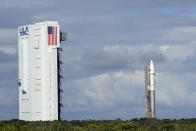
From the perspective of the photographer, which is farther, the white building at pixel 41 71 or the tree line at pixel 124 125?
the white building at pixel 41 71

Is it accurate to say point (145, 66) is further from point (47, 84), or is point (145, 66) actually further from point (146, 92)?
point (47, 84)

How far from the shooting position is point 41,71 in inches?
5138

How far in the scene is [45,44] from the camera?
130 meters

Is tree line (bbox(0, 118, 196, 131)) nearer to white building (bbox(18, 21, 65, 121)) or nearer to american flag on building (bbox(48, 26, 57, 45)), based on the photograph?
white building (bbox(18, 21, 65, 121))

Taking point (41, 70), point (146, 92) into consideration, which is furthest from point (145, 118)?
point (41, 70)

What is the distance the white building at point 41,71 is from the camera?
130250mm

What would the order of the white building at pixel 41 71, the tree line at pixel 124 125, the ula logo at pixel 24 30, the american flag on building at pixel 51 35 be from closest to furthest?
1. the tree line at pixel 124 125
2. the white building at pixel 41 71
3. the american flag on building at pixel 51 35
4. the ula logo at pixel 24 30

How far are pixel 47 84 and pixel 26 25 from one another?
14.6m

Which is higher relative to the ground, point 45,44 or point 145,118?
point 45,44

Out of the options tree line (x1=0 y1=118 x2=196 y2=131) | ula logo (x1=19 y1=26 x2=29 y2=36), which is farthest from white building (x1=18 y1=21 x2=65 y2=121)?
tree line (x1=0 y1=118 x2=196 y2=131)

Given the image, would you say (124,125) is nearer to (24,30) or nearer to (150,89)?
(150,89)

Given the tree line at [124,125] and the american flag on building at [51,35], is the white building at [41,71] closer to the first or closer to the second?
the american flag on building at [51,35]

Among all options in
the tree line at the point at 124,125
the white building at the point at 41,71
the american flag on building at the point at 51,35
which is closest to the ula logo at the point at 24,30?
the white building at the point at 41,71

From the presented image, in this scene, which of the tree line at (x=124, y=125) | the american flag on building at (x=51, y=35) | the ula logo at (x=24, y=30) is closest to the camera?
the tree line at (x=124, y=125)
